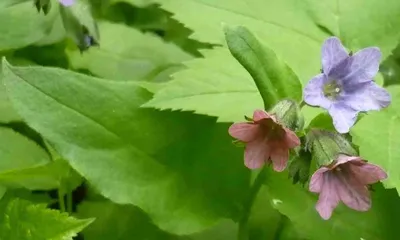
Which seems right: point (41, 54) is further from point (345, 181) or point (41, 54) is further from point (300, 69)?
point (345, 181)

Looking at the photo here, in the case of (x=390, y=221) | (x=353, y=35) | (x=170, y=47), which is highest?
(x=353, y=35)

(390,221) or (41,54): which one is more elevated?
(41,54)

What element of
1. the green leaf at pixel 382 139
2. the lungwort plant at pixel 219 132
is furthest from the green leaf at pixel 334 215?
the green leaf at pixel 382 139

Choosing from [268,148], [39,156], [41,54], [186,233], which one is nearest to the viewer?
[268,148]

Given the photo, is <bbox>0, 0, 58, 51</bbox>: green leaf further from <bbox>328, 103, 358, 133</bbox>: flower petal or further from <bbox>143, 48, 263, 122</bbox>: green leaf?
<bbox>328, 103, 358, 133</bbox>: flower petal

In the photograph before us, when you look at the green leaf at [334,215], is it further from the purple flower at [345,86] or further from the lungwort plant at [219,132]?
the purple flower at [345,86]

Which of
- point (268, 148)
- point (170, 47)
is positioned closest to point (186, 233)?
point (268, 148)
